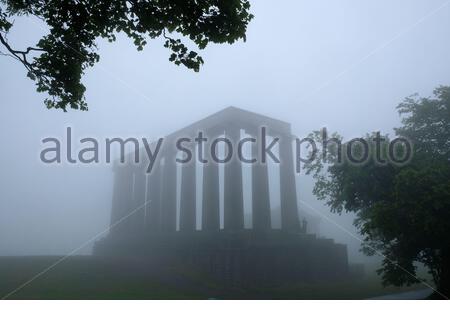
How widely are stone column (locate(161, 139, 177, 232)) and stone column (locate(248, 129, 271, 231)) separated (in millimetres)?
11155

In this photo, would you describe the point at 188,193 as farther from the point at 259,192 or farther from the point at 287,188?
the point at 287,188

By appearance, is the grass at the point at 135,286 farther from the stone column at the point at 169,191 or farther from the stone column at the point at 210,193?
the stone column at the point at 169,191

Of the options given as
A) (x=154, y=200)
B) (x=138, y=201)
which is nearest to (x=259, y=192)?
(x=154, y=200)

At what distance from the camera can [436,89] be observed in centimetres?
2416

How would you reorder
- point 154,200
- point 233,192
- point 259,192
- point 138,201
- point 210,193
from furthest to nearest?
point 138,201 < point 154,200 < point 210,193 < point 259,192 < point 233,192

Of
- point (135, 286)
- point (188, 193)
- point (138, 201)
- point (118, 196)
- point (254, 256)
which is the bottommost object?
point (135, 286)

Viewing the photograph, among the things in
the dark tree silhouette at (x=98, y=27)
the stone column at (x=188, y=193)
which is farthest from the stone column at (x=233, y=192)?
the dark tree silhouette at (x=98, y=27)

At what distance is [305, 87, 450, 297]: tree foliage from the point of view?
1694cm

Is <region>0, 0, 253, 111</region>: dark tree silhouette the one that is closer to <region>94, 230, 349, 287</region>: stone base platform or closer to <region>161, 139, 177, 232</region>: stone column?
<region>94, 230, 349, 287</region>: stone base platform

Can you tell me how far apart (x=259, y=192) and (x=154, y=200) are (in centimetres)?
1807

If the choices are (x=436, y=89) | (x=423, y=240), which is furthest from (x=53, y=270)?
(x=436, y=89)

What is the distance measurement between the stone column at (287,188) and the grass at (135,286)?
344 inches

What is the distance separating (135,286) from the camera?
2603 cm

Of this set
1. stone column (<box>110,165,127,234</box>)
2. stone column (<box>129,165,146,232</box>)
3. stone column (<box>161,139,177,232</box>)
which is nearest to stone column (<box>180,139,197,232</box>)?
stone column (<box>161,139,177,232</box>)
